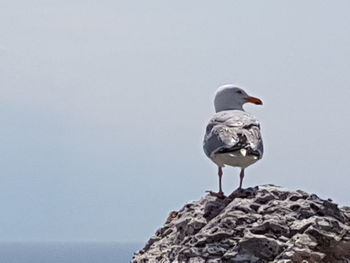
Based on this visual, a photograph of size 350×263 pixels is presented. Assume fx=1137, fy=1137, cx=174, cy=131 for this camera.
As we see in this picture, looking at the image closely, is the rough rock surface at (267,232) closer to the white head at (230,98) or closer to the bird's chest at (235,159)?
the bird's chest at (235,159)

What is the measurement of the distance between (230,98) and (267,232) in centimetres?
651

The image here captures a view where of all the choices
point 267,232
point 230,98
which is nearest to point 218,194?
point 267,232

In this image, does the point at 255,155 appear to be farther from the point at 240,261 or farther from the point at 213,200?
the point at 240,261

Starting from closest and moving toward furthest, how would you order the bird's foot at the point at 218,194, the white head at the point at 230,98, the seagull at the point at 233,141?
the bird's foot at the point at 218,194
the seagull at the point at 233,141
the white head at the point at 230,98

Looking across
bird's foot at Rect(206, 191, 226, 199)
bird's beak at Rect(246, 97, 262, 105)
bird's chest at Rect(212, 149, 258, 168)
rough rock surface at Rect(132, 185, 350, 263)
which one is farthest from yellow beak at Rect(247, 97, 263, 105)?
rough rock surface at Rect(132, 185, 350, 263)

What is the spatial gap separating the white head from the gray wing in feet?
5.68

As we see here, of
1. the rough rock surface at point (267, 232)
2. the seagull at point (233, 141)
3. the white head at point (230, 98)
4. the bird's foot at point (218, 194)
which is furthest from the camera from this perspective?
the white head at point (230, 98)

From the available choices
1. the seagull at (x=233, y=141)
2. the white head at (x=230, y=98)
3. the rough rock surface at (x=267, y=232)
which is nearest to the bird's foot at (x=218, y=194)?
the seagull at (x=233, y=141)

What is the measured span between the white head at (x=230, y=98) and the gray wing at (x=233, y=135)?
5.68 feet

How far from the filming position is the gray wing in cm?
1565

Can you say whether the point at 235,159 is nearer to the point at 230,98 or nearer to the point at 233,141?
the point at 233,141

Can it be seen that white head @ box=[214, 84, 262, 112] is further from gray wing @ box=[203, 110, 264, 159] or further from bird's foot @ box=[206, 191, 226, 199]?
bird's foot @ box=[206, 191, 226, 199]

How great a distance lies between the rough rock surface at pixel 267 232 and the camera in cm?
1209

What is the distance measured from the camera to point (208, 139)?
1628cm
